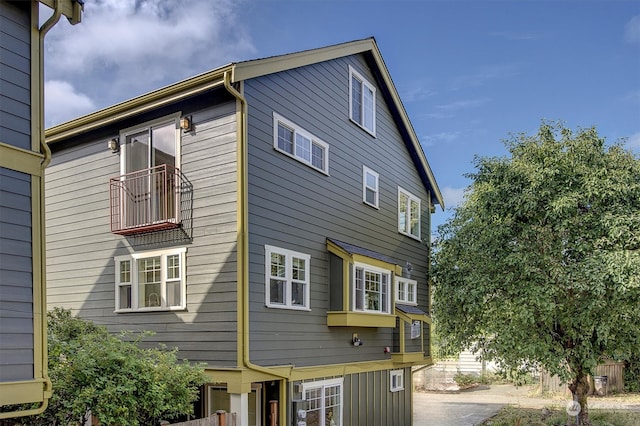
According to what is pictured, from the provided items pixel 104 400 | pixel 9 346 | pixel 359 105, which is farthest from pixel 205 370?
pixel 359 105

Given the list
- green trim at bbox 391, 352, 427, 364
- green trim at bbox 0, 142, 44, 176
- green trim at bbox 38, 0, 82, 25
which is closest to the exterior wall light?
green trim at bbox 38, 0, 82, 25

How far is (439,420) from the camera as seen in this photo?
1770 cm

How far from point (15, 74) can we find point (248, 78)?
4263 millimetres

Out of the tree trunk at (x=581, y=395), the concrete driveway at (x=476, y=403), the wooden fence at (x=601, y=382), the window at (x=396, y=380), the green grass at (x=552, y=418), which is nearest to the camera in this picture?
the window at (x=396, y=380)

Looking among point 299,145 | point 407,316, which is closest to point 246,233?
point 299,145

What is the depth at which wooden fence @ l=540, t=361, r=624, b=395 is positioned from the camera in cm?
2277

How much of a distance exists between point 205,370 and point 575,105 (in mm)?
14784

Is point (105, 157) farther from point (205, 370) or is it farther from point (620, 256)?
point (620, 256)

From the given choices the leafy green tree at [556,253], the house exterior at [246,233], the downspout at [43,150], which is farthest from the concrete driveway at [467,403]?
the downspout at [43,150]

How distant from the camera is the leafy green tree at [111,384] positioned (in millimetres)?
7277

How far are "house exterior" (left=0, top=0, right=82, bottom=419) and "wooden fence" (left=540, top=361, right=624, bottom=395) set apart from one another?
20.8 metres

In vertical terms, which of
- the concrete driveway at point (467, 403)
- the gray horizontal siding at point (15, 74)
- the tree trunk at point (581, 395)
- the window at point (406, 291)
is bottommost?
the concrete driveway at point (467, 403)

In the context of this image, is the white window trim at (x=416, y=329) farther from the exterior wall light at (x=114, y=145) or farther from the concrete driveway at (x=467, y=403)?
the exterior wall light at (x=114, y=145)

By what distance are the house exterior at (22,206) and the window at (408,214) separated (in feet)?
35.6
